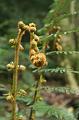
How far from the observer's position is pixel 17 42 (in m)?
1.72

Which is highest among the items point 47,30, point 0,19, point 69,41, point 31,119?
point 0,19

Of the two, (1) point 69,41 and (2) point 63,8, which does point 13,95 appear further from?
(1) point 69,41

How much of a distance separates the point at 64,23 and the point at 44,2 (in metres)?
2.75

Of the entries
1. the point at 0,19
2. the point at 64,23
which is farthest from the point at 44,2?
the point at 64,23

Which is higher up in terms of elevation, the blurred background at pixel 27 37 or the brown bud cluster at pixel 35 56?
the blurred background at pixel 27 37

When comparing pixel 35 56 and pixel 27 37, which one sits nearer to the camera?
pixel 35 56

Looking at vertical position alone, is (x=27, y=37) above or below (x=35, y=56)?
above

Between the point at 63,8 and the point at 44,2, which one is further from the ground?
the point at 44,2

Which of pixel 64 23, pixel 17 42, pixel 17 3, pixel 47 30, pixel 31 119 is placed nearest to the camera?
pixel 17 42

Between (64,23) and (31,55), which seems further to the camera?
(64,23)

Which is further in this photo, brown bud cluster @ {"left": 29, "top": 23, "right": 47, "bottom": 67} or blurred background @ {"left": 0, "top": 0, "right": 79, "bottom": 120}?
blurred background @ {"left": 0, "top": 0, "right": 79, "bottom": 120}

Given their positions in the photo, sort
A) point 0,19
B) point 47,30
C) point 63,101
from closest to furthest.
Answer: point 47,30 → point 63,101 → point 0,19

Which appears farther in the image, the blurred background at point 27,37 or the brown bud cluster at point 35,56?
the blurred background at point 27,37

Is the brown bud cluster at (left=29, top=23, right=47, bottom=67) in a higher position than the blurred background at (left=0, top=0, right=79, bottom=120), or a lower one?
lower
